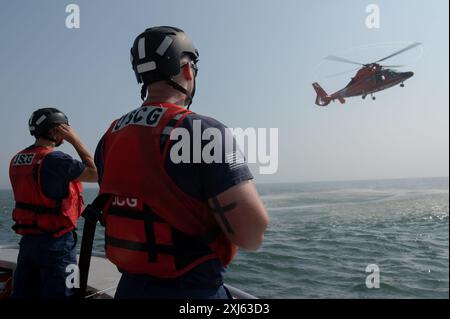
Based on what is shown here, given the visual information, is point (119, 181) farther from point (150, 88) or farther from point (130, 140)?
point (150, 88)

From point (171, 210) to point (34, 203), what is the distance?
2.45m

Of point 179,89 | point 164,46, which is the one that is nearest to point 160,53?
point 164,46

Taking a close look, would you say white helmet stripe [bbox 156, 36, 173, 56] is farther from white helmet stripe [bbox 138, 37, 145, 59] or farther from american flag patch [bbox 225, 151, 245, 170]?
american flag patch [bbox 225, 151, 245, 170]

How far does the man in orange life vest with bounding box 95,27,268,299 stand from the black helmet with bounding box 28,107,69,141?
220 cm

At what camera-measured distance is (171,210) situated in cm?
141

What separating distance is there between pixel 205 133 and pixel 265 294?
25.1 ft

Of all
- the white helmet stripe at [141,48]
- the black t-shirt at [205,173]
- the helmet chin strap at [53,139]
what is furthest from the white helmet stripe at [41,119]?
the black t-shirt at [205,173]

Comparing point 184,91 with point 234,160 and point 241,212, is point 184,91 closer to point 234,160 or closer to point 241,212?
point 234,160

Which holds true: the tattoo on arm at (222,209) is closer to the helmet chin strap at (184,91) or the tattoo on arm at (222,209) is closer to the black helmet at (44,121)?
the helmet chin strap at (184,91)

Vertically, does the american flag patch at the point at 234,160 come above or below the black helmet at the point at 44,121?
below

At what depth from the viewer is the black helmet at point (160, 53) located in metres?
1.68

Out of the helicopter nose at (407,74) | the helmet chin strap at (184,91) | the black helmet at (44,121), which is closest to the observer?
the helmet chin strap at (184,91)

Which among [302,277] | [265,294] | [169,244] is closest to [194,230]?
[169,244]

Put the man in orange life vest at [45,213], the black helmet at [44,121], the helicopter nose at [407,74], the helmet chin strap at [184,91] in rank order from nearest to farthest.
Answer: the helmet chin strap at [184,91], the man in orange life vest at [45,213], the black helmet at [44,121], the helicopter nose at [407,74]
